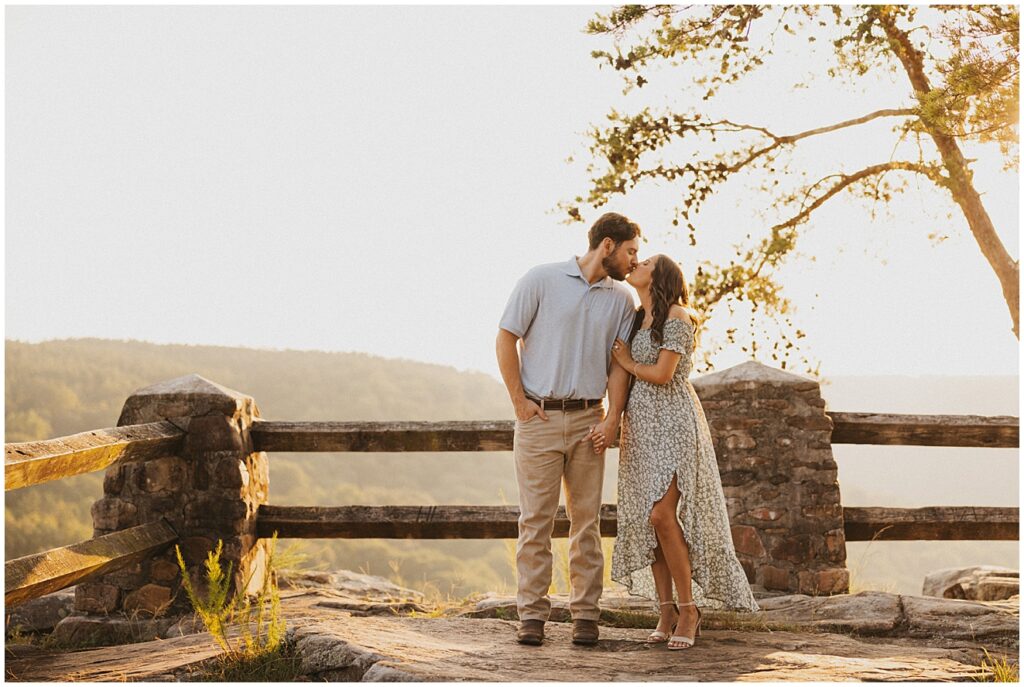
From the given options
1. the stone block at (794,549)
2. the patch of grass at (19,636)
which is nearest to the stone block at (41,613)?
the patch of grass at (19,636)

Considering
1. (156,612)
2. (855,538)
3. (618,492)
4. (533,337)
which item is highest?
(533,337)

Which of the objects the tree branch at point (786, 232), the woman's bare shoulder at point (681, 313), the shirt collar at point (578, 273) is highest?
the tree branch at point (786, 232)

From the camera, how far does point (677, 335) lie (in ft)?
14.6

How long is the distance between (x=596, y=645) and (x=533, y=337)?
59.4 inches

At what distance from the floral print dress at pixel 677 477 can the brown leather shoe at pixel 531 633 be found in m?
0.47

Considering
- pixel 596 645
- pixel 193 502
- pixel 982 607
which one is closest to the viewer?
pixel 596 645

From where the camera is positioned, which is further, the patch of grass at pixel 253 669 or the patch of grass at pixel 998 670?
the patch of grass at pixel 998 670

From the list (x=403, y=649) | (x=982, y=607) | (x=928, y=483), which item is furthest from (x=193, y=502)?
(x=928, y=483)

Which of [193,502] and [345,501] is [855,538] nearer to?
[193,502]

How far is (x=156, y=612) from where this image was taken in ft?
18.1

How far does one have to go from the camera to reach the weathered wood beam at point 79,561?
4070 mm

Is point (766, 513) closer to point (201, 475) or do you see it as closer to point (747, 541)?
point (747, 541)

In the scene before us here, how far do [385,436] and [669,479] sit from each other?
218 centimetres

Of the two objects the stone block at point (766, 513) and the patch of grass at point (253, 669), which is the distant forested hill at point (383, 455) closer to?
the stone block at point (766, 513)
